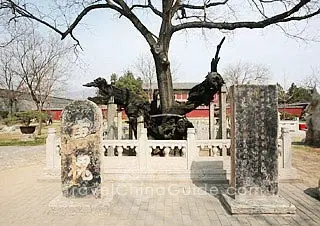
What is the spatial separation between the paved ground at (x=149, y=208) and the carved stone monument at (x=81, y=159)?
561 millimetres

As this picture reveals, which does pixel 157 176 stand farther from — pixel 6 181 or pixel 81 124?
pixel 6 181

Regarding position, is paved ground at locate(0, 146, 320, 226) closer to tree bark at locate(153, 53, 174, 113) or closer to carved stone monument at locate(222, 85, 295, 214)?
carved stone monument at locate(222, 85, 295, 214)

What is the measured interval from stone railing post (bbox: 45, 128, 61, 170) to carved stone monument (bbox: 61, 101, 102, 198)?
9.95 feet

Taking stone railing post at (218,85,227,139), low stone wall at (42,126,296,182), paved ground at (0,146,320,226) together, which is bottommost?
paved ground at (0,146,320,226)

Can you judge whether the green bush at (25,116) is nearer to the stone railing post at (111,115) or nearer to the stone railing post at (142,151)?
the stone railing post at (111,115)

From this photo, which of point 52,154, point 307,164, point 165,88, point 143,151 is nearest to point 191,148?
point 143,151

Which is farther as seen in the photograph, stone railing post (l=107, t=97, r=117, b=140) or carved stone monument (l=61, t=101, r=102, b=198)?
stone railing post (l=107, t=97, r=117, b=140)

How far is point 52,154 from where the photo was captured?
9.89 meters

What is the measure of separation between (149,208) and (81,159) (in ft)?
5.58

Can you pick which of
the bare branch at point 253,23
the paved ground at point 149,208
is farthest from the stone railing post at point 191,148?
the bare branch at point 253,23

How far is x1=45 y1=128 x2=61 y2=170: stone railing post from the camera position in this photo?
983cm

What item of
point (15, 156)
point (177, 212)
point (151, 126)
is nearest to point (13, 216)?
point (177, 212)

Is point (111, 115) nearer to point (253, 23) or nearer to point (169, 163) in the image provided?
point (169, 163)

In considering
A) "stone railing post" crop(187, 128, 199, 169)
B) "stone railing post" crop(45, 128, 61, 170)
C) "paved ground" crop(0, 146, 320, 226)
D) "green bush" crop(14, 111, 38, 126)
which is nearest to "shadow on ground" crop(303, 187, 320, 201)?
"paved ground" crop(0, 146, 320, 226)
